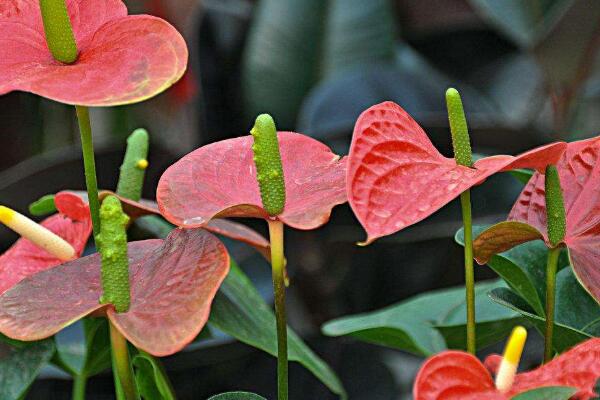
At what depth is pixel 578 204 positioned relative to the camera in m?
0.39

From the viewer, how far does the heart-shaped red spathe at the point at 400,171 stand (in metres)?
0.31

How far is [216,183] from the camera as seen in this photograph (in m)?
0.38

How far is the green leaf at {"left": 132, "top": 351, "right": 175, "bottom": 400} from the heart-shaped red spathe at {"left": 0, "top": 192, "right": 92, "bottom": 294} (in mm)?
73

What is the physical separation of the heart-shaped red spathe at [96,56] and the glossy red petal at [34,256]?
9 cm

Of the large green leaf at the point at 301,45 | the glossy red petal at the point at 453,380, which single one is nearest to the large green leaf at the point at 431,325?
the glossy red petal at the point at 453,380

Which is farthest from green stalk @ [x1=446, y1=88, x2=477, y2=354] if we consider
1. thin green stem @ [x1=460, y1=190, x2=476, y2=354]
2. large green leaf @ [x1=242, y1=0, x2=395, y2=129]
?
large green leaf @ [x1=242, y1=0, x2=395, y2=129]

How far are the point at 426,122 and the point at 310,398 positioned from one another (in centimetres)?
36

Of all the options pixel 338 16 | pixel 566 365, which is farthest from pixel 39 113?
pixel 566 365

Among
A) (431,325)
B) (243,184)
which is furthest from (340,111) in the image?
(243,184)

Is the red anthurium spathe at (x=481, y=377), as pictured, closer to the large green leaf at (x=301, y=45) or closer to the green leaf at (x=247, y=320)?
the green leaf at (x=247, y=320)

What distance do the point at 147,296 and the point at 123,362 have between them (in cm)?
3

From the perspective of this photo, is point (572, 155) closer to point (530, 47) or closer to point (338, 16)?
point (530, 47)

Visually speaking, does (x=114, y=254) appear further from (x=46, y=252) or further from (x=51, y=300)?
(x=46, y=252)

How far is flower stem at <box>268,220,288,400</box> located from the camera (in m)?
0.36
